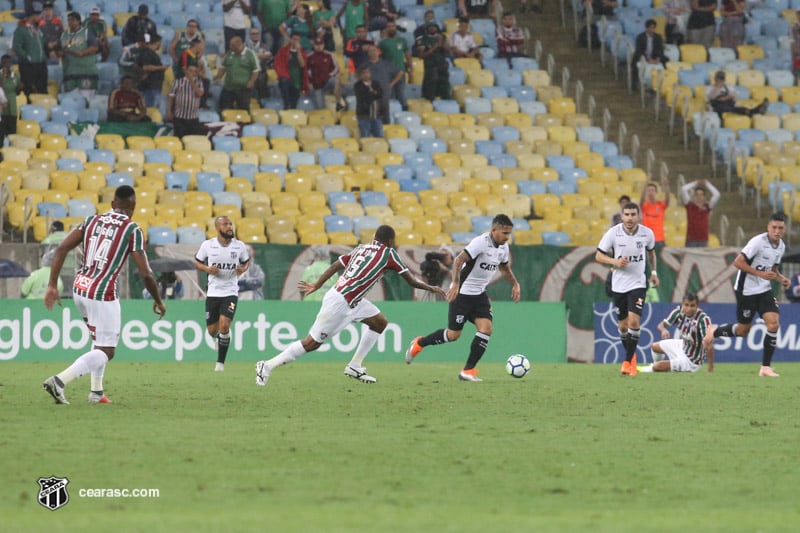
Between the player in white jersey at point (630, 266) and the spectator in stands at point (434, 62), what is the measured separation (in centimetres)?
1180

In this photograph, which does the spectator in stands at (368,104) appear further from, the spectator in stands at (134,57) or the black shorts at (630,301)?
the black shorts at (630,301)

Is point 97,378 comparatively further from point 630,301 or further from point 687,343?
point 687,343

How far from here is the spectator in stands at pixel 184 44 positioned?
28.3 m

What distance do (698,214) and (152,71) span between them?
37.5ft

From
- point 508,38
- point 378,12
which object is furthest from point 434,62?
point 508,38

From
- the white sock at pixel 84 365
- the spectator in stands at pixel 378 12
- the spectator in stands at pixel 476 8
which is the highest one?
the spectator in stands at pixel 476 8

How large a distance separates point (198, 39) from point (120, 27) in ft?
10.9

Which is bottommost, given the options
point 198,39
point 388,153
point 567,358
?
point 567,358

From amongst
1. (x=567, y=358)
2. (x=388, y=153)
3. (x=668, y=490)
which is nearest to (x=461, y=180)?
(x=388, y=153)

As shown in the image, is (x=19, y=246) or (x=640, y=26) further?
(x=640, y=26)

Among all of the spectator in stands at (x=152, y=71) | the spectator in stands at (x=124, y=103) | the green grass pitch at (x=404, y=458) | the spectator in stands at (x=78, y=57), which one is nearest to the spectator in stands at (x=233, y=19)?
the spectator in stands at (x=152, y=71)

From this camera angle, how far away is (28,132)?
27.8 metres

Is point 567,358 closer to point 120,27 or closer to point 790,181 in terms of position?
point 790,181

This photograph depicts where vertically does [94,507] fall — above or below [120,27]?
below
